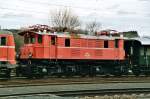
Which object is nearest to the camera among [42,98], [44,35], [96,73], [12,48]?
[42,98]

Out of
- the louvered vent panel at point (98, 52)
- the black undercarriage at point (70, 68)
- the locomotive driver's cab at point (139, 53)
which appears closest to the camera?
the black undercarriage at point (70, 68)

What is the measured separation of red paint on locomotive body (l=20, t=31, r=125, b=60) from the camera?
31.8m

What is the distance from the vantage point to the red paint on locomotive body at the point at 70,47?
31.8 metres

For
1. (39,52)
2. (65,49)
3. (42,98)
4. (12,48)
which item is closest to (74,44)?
(65,49)

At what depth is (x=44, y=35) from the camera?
31.5 metres

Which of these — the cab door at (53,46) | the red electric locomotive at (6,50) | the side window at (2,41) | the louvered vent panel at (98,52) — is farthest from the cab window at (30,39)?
the louvered vent panel at (98,52)

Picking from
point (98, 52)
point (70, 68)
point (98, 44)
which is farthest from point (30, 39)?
point (98, 52)

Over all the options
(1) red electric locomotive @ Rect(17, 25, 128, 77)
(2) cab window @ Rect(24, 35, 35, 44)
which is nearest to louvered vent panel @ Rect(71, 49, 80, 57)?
(1) red electric locomotive @ Rect(17, 25, 128, 77)

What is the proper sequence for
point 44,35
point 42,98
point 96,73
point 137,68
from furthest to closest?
1. point 137,68
2. point 96,73
3. point 44,35
4. point 42,98

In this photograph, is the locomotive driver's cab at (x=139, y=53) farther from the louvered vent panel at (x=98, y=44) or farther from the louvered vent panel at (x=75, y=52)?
the louvered vent panel at (x=75, y=52)

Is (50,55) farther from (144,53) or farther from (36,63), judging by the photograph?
(144,53)

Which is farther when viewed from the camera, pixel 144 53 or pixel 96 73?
pixel 144 53

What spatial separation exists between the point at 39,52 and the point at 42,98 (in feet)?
53.4

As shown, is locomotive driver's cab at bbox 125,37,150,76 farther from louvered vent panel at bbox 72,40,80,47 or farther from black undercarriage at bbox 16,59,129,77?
louvered vent panel at bbox 72,40,80,47
